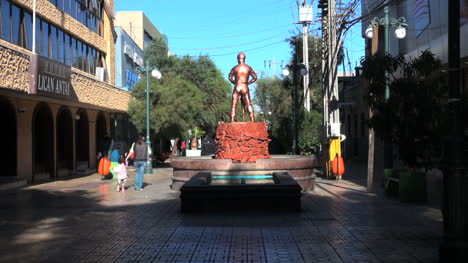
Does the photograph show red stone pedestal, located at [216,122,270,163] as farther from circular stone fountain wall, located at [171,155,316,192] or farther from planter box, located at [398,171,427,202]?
planter box, located at [398,171,427,202]

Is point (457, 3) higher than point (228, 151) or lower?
higher

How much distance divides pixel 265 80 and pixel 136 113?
30.8 m

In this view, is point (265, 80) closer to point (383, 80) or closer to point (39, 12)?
point (39, 12)

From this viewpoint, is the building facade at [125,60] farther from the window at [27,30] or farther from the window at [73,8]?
the window at [27,30]

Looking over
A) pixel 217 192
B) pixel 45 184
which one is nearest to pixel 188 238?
pixel 217 192

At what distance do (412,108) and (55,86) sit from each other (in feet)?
41.9

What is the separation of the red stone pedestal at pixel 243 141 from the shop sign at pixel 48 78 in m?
5.94

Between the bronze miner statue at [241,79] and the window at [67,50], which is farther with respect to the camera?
the window at [67,50]

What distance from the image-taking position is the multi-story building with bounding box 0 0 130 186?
51.7 ft

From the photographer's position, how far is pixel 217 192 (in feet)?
34.3

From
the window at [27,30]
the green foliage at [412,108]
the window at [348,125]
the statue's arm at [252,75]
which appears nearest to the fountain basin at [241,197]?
the green foliage at [412,108]

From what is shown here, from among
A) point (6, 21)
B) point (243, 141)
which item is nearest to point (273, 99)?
point (243, 141)

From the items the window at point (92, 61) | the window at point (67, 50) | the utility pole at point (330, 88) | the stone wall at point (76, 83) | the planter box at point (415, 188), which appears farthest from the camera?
the window at point (92, 61)

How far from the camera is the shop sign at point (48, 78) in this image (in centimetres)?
1521
